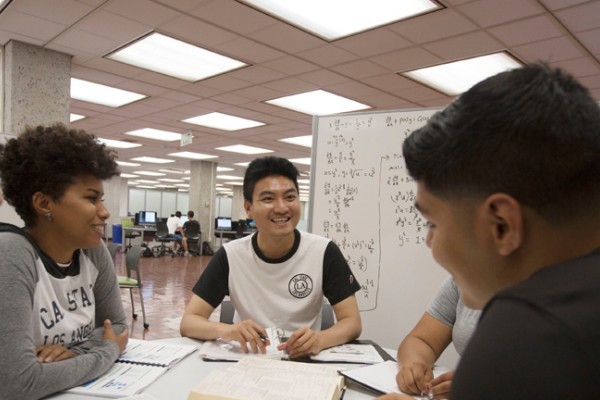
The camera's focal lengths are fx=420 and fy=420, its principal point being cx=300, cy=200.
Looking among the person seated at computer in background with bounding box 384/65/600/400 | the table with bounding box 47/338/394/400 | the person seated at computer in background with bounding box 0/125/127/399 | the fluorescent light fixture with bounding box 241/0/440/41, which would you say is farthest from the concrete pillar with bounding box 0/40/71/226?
the person seated at computer in background with bounding box 384/65/600/400

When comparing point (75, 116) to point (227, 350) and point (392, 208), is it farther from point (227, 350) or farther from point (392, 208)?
point (227, 350)

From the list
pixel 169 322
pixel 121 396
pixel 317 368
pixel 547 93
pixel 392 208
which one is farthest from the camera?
pixel 169 322

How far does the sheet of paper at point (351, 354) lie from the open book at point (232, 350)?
133 millimetres

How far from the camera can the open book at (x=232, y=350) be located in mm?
1370

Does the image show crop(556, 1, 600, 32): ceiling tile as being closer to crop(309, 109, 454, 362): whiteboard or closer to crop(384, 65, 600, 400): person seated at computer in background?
crop(309, 109, 454, 362): whiteboard

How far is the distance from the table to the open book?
0.09 feet

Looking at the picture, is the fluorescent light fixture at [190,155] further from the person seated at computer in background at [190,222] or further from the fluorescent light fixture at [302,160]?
the fluorescent light fixture at [302,160]

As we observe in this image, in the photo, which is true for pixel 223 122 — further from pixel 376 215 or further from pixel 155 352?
pixel 155 352

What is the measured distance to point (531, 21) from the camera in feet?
10.6

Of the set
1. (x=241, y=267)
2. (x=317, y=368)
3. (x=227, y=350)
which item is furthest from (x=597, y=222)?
(x=241, y=267)

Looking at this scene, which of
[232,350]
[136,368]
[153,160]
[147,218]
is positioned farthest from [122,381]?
[147,218]

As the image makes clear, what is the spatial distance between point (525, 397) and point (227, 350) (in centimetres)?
117

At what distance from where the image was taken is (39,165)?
1301 mm

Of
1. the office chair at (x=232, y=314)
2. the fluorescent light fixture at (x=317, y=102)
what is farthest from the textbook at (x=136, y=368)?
the fluorescent light fixture at (x=317, y=102)
